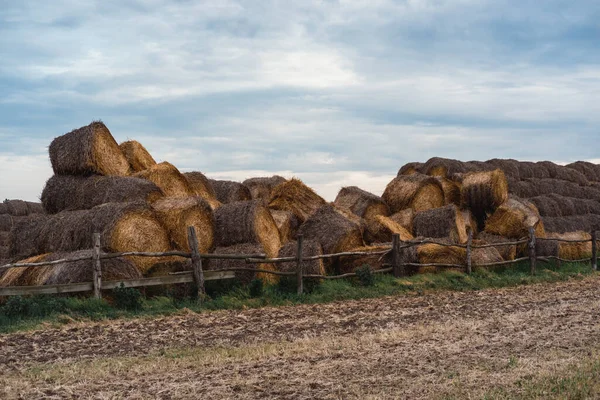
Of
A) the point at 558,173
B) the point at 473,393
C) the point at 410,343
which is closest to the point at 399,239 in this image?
the point at 410,343

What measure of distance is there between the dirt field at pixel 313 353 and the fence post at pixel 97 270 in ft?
4.97

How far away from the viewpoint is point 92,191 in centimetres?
1764

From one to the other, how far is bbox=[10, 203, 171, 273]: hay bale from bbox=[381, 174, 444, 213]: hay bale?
32.7 ft

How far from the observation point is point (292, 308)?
14.9m

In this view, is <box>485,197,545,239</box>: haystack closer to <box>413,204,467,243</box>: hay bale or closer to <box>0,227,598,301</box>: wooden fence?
<box>413,204,467,243</box>: hay bale

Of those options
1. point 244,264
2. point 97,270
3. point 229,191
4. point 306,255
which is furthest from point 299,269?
point 229,191

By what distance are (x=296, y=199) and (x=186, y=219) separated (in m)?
4.66

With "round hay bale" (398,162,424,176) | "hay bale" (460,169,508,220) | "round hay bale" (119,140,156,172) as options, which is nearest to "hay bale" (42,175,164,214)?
"round hay bale" (119,140,156,172)

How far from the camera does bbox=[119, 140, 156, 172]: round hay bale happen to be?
66.0 feet

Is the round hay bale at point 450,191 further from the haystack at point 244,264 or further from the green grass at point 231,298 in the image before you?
the haystack at point 244,264

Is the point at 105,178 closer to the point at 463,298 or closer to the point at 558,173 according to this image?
the point at 463,298

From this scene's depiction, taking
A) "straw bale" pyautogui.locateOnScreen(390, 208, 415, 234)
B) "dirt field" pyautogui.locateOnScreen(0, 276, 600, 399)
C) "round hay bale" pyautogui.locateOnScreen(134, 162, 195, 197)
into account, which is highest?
"round hay bale" pyautogui.locateOnScreen(134, 162, 195, 197)

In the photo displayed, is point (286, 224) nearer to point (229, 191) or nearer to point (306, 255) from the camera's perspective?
point (306, 255)

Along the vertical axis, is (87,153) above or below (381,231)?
above
